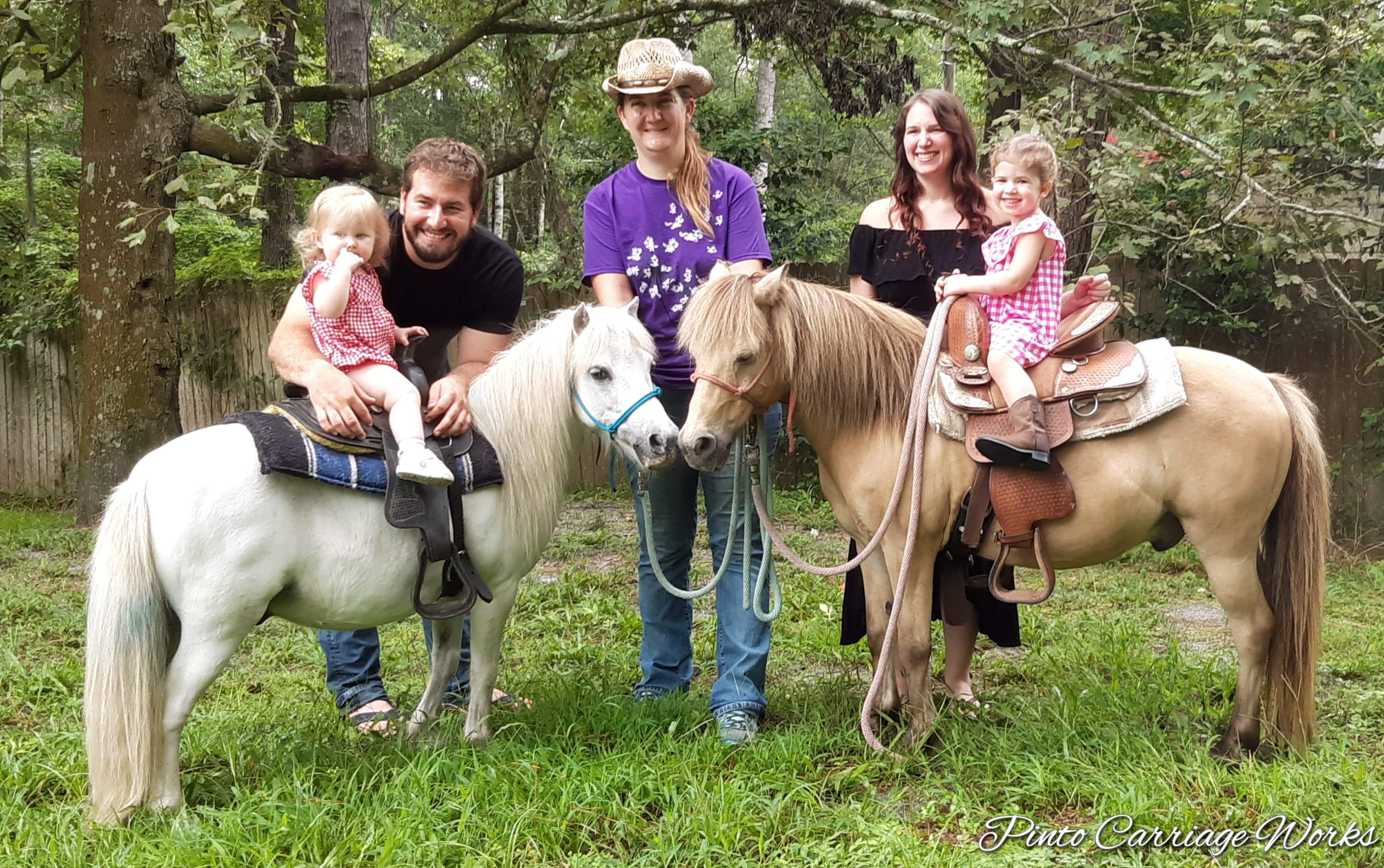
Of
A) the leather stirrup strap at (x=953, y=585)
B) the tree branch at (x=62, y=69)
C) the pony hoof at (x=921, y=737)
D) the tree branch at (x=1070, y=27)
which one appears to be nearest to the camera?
the pony hoof at (x=921, y=737)

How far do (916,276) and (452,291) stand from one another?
1.65 meters

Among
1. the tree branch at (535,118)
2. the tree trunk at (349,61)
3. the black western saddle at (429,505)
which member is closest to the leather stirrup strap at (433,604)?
the black western saddle at (429,505)

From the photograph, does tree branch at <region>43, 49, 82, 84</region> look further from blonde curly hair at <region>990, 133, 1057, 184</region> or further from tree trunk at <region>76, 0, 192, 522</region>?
blonde curly hair at <region>990, 133, 1057, 184</region>

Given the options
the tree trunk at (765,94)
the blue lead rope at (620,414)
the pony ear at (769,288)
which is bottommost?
the blue lead rope at (620,414)

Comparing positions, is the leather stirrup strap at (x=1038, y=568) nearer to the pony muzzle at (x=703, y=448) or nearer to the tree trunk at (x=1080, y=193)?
the pony muzzle at (x=703, y=448)

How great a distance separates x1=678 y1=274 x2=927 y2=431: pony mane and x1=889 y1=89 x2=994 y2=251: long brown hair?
0.38 meters

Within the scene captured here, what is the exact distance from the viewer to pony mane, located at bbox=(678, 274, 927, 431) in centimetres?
300

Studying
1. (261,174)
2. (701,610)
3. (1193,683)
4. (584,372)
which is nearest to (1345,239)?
(1193,683)

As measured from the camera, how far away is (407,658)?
15.2 ft

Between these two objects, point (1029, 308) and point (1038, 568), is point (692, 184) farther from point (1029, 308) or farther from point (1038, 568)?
point (1038, 568)

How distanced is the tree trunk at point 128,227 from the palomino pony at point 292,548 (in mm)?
4093

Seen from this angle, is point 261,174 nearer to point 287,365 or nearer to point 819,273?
point 287,365

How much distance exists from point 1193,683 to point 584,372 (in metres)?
2.59

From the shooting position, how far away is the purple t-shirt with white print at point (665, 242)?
3.40m
